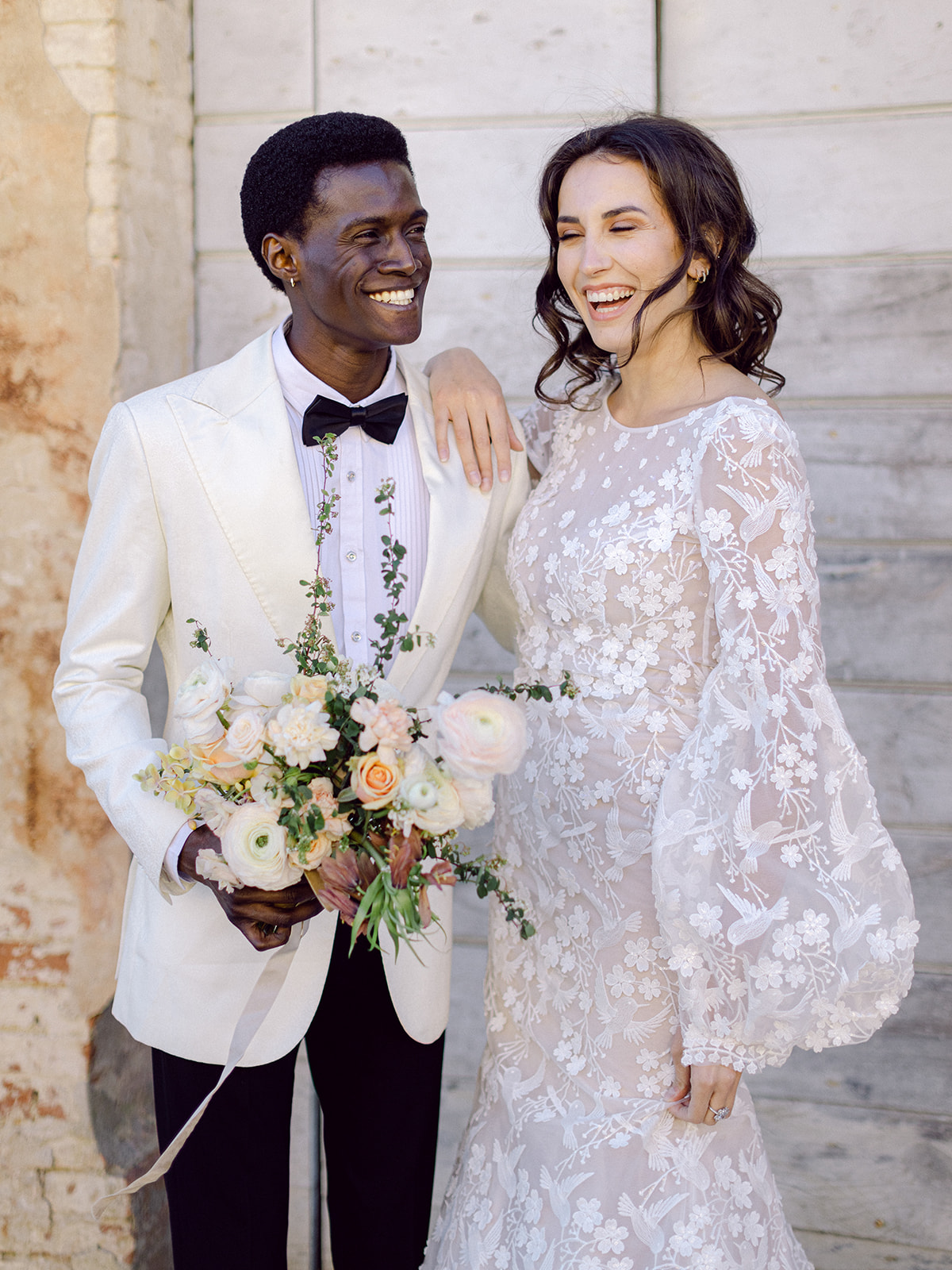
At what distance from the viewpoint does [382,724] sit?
1406 millimetres

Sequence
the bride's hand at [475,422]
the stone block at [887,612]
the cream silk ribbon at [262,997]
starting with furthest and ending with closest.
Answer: the stone block at [887,612], the bride's hand at [475,422], the cream silk ribbon at [262,997]

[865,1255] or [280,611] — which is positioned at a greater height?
[280,611]

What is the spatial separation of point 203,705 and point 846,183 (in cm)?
218

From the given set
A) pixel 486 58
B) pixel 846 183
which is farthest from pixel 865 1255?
pixel 486 58

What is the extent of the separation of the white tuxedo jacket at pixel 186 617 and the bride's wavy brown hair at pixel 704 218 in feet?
2.15

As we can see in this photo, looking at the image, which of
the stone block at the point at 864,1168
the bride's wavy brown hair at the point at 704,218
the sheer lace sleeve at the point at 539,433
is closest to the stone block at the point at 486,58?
the bride's wavy brown hair at the point at 704,218

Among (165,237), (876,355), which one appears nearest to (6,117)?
(165,237)

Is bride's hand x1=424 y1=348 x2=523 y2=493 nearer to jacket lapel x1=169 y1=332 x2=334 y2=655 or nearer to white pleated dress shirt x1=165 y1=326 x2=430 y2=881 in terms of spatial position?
white pleated dress shirt x1=165 y1=326 x2=430 y2=881

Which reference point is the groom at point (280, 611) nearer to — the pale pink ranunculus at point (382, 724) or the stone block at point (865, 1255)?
the pale pink ranunculus at point (382, 724)

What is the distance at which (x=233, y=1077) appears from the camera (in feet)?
6.43

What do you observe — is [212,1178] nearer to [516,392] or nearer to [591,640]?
[591,640]

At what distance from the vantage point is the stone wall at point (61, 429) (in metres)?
2.57

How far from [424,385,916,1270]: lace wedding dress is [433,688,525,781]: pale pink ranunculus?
0.43 metres

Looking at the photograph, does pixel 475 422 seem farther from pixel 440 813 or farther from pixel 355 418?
pixel 440 813
